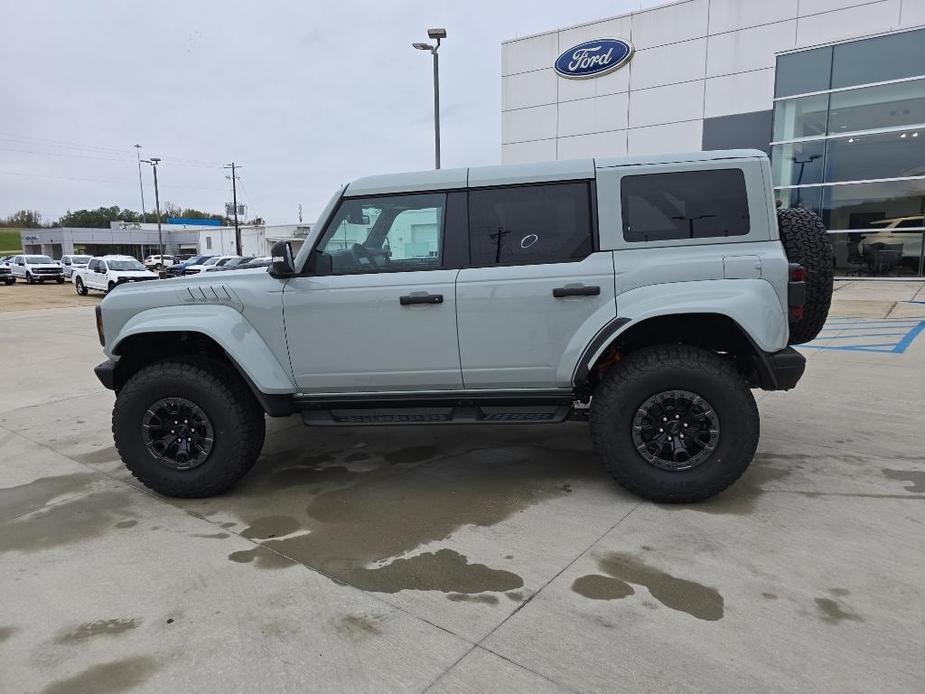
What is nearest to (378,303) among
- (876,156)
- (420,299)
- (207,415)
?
(420,299)

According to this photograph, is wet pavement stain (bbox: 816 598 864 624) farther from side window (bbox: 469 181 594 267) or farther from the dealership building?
the dealership building

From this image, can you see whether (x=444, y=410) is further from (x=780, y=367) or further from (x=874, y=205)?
(x=874, y=205)

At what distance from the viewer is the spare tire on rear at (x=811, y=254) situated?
356 centimetres

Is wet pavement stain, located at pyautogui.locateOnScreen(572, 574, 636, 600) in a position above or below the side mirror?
below

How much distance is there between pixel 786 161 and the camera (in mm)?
19828

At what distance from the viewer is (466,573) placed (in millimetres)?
2861

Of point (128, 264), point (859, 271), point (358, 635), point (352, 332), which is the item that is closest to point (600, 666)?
point (358, 635)

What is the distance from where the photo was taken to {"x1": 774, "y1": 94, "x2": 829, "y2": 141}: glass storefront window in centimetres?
1909

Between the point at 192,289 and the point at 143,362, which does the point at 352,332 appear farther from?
the point at 143,362

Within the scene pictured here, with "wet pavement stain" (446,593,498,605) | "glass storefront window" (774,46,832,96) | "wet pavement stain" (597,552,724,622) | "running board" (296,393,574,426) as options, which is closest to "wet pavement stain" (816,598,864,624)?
"wet pavement stain" (597,552,724,622)

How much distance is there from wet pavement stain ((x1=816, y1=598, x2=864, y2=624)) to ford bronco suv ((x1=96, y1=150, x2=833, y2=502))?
3.12 ft

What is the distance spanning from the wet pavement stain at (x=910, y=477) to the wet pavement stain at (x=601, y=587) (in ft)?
7.42

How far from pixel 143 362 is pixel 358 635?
8.55 ft

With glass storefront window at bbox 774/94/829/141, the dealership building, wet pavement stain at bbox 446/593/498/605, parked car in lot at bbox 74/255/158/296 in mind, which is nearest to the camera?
wet pavement stain at bbox 446/593/498/605
